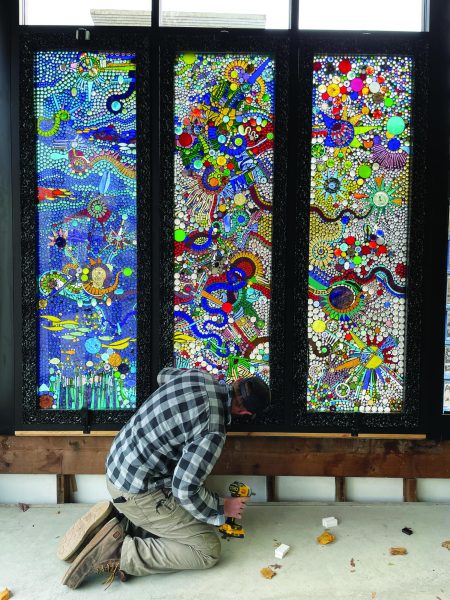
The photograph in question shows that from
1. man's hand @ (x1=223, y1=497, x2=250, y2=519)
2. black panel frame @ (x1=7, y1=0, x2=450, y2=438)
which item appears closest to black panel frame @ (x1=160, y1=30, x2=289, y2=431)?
black panel frame @ (x1=7, y1=0, x2=450, y2=438)

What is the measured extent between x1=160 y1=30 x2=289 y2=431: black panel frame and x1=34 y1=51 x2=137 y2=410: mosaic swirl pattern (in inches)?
7.7

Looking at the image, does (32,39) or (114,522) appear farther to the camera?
(32,39)

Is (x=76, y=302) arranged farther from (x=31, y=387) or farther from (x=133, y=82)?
(x=133, y=82)

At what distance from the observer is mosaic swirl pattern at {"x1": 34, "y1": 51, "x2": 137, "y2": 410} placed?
285 centimetres

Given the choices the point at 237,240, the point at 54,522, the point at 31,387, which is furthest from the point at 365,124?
the point at 54,522

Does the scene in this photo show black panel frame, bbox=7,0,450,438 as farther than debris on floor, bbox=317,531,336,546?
Yes

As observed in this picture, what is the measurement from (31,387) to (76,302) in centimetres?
60

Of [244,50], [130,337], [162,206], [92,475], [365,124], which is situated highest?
[244,50]

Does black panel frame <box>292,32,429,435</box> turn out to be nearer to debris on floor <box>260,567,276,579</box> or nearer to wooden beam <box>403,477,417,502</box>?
wooden beam <box>403,477,417,502</box>

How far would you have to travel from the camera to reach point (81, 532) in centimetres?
235

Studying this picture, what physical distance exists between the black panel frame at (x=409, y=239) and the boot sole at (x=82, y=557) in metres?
1.26

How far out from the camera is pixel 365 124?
9.39ft

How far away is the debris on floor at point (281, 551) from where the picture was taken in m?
2.43

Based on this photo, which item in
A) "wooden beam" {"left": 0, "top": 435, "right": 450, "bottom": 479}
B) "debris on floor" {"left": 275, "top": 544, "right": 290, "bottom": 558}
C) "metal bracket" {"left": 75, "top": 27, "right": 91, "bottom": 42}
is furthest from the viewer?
"wooden beam" {"left": 0, "top": 435, "right": 450, "bottom": 479}
